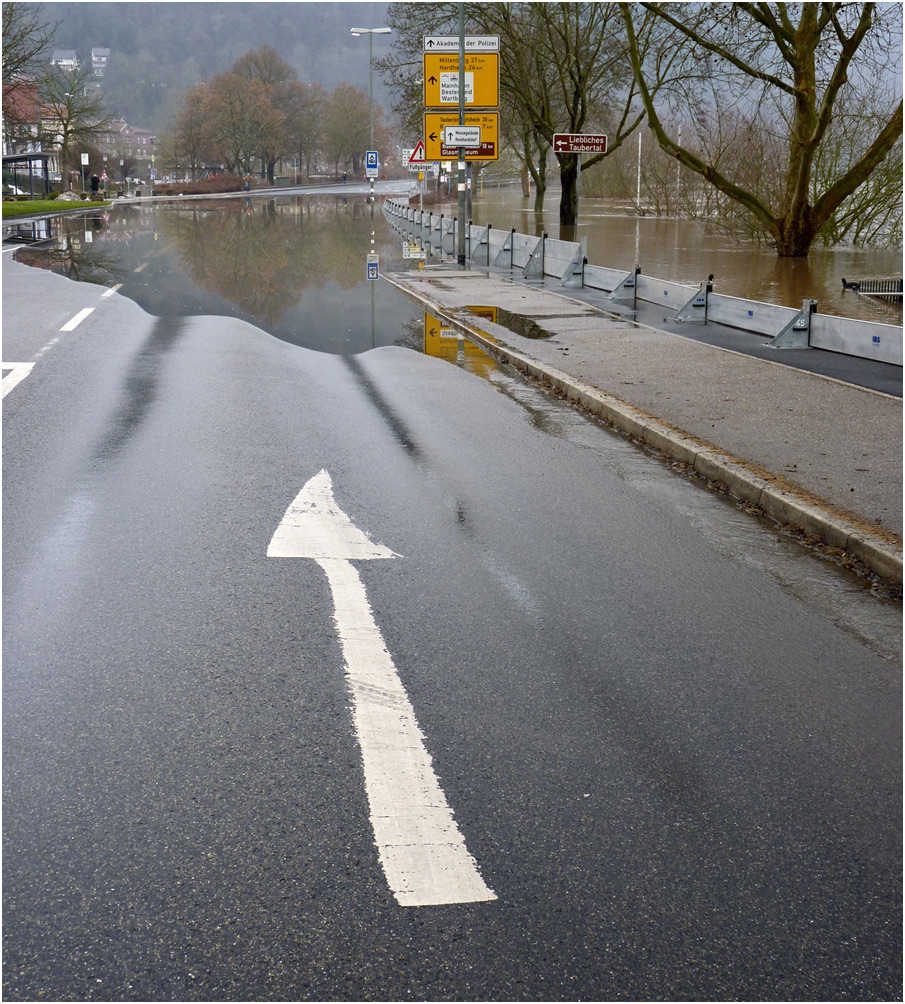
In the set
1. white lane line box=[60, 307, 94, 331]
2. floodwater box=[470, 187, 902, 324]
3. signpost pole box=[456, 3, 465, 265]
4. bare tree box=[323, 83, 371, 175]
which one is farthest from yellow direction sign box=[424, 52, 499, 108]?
bare tree box=[323, 83, 371, 175]

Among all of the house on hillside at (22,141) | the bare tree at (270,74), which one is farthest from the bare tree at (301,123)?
the house on hillside at (22,141)

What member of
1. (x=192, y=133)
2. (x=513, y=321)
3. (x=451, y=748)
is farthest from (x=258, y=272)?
(x=192, y=133)

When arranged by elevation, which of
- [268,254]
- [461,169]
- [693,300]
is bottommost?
[693,300]

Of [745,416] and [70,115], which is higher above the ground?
[70,115]

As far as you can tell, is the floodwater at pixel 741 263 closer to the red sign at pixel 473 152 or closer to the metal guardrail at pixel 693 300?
the metal guardrail at pixel 693 300

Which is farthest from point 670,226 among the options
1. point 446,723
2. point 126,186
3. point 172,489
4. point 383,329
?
point 126,186

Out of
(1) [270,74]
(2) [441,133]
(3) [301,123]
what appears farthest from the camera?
(1) [270,74]

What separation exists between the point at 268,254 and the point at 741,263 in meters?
12.0

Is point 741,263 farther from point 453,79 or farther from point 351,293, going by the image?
point 351,293

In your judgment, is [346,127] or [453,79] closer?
[453,79]

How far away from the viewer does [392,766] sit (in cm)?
377

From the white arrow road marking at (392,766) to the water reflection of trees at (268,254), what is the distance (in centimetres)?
1088

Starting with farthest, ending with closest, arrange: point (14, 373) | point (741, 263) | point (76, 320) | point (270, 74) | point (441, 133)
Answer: point (270, 74) → point (441, 133) → point (741, 263) → point (76, 320) → point (14, 373)

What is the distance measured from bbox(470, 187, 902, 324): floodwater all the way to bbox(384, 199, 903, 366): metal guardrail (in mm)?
2284
